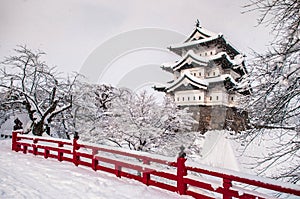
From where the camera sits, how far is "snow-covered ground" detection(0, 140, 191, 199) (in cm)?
454

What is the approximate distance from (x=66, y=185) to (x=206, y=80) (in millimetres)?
21305

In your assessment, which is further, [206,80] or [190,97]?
[190,97]

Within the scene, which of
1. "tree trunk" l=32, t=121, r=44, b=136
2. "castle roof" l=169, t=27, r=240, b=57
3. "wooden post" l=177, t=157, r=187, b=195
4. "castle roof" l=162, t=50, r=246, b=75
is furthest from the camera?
"castle roof" l=169, t=27, r=240, b=57

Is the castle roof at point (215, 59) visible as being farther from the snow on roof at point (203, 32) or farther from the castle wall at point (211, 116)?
the castle wall at point (211, 116)

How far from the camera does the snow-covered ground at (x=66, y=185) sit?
454 centimetres

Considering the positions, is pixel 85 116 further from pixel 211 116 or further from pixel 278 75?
pixel 278 75

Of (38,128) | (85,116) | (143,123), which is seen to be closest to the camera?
(143,123)

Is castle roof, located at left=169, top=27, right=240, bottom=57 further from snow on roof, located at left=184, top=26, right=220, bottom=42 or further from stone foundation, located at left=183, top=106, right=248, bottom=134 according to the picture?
stone foundation, located at left=183, top=106, right=248, bottom=134

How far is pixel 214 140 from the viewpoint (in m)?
20.2

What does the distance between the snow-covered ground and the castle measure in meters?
16.9

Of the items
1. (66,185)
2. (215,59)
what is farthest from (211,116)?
(66,185)

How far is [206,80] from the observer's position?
80.1 feet

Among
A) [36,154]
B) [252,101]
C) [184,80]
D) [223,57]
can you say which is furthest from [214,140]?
[252,101]

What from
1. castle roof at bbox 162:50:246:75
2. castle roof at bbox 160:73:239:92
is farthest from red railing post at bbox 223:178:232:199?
castle roof at bbox 162:50:246:75
